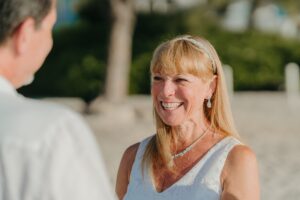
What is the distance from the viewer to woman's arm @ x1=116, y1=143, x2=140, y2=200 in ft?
9.63

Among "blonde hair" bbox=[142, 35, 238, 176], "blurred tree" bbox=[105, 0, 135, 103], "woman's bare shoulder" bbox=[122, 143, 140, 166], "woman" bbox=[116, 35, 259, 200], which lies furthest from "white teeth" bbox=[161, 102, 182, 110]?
"blurred tree" bbox=[105, 0, 135, 103]

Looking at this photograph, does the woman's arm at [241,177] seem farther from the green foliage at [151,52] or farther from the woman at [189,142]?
the green foliage at [151,52]

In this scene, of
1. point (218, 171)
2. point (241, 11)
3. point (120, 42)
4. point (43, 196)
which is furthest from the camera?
point (241, 11)

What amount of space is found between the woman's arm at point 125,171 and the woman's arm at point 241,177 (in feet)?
1.37

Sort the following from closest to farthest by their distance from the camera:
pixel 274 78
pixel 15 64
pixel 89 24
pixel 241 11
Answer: pixel 15 64 → pixel 274 78 → pixel 89 24 → pixel 241 11

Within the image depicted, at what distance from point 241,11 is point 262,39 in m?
5.56

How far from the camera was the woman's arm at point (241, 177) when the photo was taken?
2588mm

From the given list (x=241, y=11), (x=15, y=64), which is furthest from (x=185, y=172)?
(x=241, y=11)

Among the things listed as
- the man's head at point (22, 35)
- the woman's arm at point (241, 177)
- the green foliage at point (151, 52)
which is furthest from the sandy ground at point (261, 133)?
Result: the man's head at point (22, 35)

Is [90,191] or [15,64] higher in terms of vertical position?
[15,64]

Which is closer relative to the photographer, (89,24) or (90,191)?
(90,191)

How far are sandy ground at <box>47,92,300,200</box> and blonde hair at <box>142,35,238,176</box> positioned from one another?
5249 mm

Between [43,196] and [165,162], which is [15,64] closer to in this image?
[43,196]

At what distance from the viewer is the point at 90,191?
1332 millimetres
